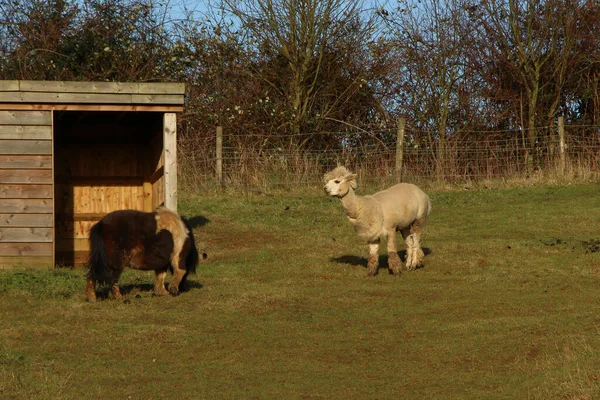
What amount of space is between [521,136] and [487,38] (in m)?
3.14

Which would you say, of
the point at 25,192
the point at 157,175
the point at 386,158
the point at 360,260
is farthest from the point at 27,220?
the point at 386,158

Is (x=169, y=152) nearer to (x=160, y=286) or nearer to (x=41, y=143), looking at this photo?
(x=41, y=143)

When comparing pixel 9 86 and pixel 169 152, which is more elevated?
pixel 9 86

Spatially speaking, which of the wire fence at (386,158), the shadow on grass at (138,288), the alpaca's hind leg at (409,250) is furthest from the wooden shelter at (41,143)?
the wire fence at (386,158)

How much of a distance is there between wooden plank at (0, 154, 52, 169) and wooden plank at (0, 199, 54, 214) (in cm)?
56

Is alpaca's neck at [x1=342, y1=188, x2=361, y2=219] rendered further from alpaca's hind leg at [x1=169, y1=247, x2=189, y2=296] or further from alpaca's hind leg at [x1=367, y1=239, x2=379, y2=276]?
alpaca's hind leg at [x1=169, y1=247, x2=189, y2=296]

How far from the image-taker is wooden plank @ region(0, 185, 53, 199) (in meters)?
14.8

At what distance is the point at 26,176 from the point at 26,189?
0.21 m

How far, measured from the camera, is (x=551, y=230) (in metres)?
17.5

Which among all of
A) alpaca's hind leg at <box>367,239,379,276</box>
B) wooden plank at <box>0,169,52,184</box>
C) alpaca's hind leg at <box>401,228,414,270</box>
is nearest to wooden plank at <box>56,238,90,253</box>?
wooden plank at <box>0,169,52,184</box>

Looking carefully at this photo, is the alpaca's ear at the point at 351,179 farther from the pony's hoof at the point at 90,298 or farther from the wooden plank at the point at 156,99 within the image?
the pony's hoof at the point at 90,298

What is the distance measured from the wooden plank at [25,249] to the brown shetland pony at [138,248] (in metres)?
3.37

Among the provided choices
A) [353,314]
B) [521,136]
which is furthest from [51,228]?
[521,136]

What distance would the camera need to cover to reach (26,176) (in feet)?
48.6
